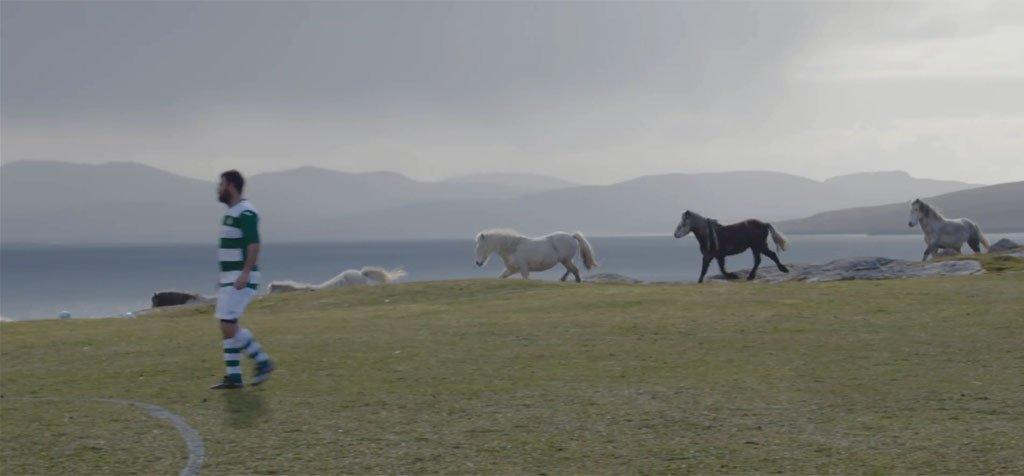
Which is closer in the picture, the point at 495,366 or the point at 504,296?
the point at 495,366

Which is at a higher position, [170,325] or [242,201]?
[242,201]

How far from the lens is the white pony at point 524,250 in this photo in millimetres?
31422

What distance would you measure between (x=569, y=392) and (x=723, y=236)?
18152 millimetres

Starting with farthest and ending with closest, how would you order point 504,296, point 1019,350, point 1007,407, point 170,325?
point 504,296
point 170,325
point 1019,350
point 1007,407

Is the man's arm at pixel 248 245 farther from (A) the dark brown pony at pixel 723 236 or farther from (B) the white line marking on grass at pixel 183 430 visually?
(A) the dark brown pony at pixel 723 236

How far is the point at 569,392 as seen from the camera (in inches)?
481

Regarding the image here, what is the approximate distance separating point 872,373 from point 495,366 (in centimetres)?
478

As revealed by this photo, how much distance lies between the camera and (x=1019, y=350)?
14250 mm

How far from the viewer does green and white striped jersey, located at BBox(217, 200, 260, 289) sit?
1276cm

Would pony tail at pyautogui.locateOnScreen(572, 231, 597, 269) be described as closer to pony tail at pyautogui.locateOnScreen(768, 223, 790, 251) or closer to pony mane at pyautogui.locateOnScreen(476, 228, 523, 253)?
pony mane at pyautogui.locateOnScreen(476, 228, 523, 253)

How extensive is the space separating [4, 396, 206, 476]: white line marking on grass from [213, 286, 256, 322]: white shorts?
1.37 meters

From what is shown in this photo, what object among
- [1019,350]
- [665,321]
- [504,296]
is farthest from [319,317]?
[1019,350]

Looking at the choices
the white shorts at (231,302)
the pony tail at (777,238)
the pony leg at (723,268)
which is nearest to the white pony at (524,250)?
the pony leg at (723,268)

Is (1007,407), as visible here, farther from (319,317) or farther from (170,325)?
(170,325)
